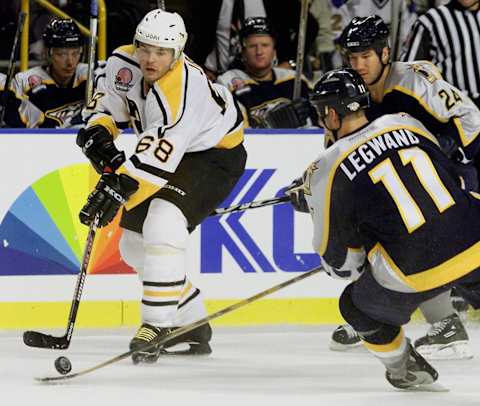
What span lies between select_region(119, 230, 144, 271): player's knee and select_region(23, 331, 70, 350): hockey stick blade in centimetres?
36

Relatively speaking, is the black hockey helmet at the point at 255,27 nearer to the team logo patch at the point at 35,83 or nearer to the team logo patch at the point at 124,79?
the team logo patch at the point at 35,83

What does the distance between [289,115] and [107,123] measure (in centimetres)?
115

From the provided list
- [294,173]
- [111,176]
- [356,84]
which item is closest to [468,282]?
[356,84]

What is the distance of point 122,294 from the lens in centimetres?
514

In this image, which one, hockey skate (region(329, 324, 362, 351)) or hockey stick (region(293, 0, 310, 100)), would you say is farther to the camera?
hockey stick (region(293, 0, 310, 100))

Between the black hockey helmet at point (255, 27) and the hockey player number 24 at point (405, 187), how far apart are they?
242 cm

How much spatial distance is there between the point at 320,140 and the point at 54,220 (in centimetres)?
103

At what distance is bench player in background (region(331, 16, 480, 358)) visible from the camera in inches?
182

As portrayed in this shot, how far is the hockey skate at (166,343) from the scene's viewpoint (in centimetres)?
429

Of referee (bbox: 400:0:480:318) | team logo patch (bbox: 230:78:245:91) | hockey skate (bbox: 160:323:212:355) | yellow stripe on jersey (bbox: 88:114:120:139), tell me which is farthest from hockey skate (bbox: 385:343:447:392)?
team logo patch (bbox: 230:78:245:91)

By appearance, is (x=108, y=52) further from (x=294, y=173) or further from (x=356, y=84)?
(x=356, y=84)

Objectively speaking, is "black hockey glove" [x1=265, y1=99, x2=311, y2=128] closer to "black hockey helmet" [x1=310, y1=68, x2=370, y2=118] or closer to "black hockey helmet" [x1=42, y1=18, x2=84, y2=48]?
"black hockey helmet" [x1=42, y1=18, x2=84, y2=48]

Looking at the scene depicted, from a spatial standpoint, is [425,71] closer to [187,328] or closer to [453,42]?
[453,42]

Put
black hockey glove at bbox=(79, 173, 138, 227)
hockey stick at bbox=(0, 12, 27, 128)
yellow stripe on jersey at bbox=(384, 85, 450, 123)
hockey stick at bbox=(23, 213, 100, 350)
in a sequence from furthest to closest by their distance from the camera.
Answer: hockey stick at bbox=(0, 12, 27, 128), yellow stripe on jersey at bbox=(384, 85, 450, 123), hockey stick at bbox=(23, 213, 100, 350), black hockey glove at bbox=(79, 173, 138, 227)
